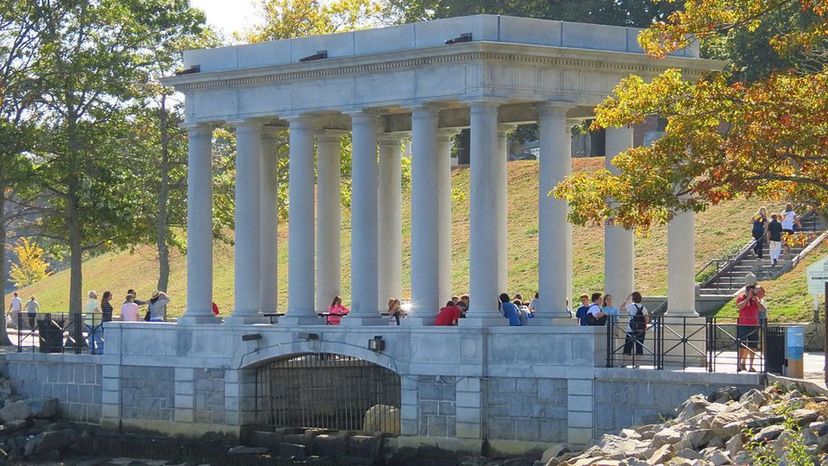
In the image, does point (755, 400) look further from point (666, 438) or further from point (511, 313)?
point (511, 313)

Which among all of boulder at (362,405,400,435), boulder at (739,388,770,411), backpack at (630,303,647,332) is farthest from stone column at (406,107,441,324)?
boulder at (739,388,770,411)

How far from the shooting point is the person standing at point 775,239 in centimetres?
5151

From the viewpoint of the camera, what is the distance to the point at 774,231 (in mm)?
51938

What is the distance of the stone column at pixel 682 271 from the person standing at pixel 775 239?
9623 mm

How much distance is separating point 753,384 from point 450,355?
8342mm

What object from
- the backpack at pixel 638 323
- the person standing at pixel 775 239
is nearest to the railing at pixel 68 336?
the backpack at pixel 638 323

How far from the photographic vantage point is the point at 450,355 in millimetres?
39906

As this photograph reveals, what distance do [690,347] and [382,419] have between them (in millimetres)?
7627

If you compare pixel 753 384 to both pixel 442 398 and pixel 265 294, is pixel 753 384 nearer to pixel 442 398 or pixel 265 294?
pixel 442 398

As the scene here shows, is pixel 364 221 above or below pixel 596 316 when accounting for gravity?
above

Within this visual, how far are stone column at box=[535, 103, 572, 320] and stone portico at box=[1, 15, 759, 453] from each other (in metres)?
0.05

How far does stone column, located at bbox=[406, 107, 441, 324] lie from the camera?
135 feet

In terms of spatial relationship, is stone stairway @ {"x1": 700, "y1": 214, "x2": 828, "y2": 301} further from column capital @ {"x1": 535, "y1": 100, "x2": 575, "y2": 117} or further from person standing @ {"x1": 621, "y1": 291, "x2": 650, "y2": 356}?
person standing @ {"x1": 621, "y1": 291, "x2": 650, "y2": 356}

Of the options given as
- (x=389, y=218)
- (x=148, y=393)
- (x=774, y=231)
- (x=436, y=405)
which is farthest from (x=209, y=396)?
(x=774, y=231)
